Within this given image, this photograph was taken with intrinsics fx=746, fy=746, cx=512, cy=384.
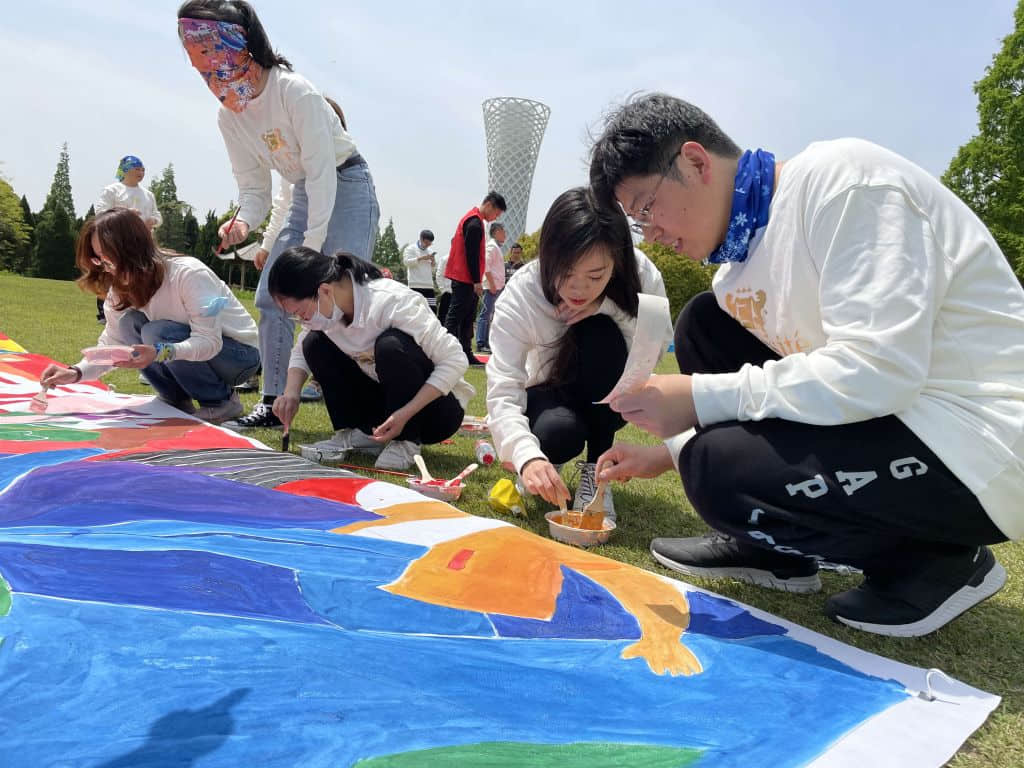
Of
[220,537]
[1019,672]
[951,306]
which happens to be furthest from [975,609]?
[220,537]

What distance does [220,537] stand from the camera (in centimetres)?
180

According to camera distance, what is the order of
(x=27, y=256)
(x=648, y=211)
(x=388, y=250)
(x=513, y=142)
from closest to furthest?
(x=648, y=211), (x=513, y=142), (x=27, y=256), (x=388, y=250)

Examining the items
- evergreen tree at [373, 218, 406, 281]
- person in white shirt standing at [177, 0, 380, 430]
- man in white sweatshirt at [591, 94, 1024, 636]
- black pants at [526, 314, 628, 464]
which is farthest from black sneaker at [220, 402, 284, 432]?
evergreen tree at [373, 218, 406, 281]

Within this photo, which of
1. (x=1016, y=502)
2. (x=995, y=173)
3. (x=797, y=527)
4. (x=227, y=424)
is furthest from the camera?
(x=995, y=173)

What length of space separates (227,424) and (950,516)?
3034mm

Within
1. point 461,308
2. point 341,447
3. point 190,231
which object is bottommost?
point 341,447

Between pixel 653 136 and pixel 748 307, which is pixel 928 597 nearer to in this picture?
pixel 748 307

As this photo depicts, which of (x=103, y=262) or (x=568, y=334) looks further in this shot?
(x=103, y=262)

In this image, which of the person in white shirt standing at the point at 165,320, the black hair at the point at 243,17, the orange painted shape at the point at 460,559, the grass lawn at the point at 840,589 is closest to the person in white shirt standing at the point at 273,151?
the black hair at the point at 243,17

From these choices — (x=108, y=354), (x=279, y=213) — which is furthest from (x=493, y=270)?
(x=108, y=354)

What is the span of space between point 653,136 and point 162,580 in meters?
1.39

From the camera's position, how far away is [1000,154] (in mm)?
17531

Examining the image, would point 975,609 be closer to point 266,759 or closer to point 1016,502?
point 1016,502

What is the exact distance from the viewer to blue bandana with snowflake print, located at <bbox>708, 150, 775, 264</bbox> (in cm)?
164
